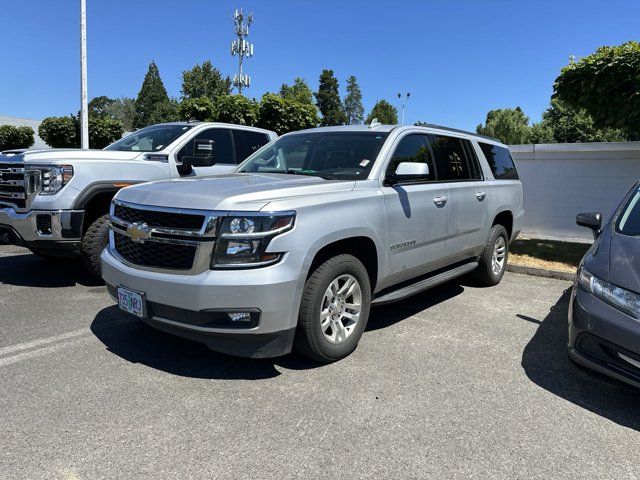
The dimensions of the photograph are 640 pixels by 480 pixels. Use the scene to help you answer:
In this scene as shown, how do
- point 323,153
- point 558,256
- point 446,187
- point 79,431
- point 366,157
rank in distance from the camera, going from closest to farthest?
1. point 79,431
2. point 366,157
3. point 323,153
4. point 446,187
5. point 558,256

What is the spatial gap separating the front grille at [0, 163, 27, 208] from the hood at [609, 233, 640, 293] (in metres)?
5.62

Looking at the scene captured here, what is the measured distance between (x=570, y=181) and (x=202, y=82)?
162 ft

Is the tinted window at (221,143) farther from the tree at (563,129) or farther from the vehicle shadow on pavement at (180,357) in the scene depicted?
the tree at (563,129)

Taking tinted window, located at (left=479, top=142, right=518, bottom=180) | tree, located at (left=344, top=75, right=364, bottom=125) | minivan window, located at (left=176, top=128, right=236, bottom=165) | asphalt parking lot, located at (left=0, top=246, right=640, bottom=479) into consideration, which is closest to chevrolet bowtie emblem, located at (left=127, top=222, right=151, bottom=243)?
asphalt parking lot, located at (left=0, top=246, right=640, bottom=479)

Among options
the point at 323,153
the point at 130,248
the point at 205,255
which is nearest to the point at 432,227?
the point at 323,153

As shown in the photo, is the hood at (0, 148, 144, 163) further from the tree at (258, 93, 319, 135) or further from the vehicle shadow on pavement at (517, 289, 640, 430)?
the tree at (258, 93, 319, 135)

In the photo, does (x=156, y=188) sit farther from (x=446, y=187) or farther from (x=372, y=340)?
(x=446, y=187)

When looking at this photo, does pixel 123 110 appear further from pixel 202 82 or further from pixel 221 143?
pixel 221 143

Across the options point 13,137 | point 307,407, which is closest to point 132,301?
point 307,407

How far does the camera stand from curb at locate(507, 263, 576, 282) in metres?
7.10

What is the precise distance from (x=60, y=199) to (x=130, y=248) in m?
2.12

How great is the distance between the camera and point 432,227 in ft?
15.5

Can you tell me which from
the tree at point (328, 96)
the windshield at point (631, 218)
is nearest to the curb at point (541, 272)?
the windshield at point (631, 218)

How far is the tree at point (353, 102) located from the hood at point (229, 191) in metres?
105
